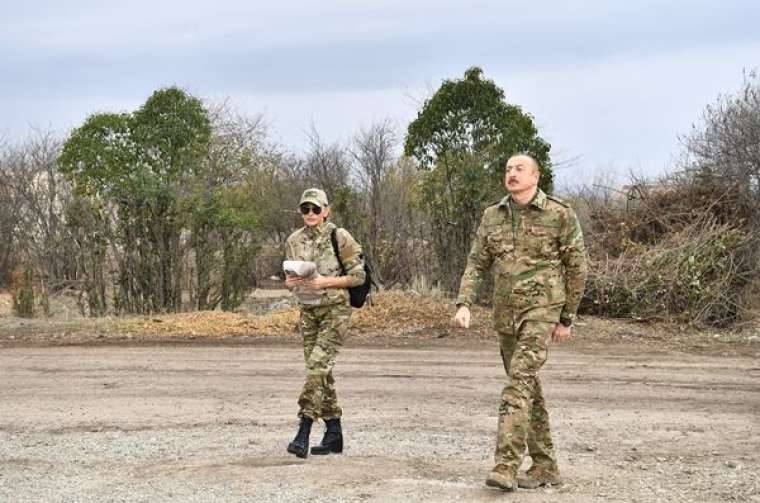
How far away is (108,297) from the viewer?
1897 centimetres

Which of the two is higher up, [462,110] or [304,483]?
[462,110]

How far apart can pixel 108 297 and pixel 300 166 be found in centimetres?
Answer: 1471

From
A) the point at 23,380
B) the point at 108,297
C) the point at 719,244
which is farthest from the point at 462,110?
the point at 23,380

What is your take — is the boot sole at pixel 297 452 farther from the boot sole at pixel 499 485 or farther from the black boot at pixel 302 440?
the boot sole at pixel 499 485

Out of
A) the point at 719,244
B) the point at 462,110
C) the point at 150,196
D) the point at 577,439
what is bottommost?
the point at 577,439

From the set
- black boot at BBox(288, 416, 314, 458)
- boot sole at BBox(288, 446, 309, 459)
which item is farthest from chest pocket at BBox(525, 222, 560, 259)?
boot sole at BBox(288, 446, 309, 459)

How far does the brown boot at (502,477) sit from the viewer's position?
5.98 m

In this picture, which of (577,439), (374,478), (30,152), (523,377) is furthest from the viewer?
(30,152)

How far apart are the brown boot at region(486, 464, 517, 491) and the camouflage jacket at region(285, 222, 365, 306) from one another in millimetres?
1756

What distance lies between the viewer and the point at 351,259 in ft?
23.4

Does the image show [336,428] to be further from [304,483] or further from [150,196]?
[150,196]

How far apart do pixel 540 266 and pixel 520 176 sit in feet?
1.92

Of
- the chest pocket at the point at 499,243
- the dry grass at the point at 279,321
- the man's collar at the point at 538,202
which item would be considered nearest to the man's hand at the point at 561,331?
the chest pocket at the point at 499,243

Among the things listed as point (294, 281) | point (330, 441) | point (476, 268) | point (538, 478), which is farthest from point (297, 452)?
point (476, 268)
